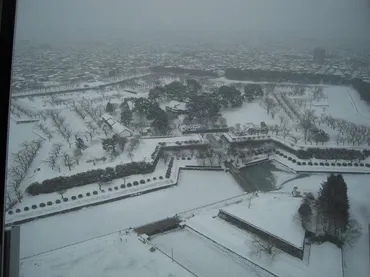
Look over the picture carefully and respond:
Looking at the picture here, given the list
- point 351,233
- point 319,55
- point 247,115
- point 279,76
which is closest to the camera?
point 351,233

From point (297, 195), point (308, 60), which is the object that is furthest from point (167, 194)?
point (308, 60)

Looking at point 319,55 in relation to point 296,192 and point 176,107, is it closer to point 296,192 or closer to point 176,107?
point 176,107

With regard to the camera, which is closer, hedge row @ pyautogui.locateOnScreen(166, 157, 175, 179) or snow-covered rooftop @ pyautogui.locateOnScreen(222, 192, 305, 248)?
snow-covered rooftop @ pyautogui.locateOnScreen(222, 192, 305, 248)

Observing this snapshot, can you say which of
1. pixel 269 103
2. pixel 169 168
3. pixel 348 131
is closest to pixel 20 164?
pixel 169 168

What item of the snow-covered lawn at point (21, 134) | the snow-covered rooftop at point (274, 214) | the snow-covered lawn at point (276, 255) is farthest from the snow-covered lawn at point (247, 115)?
the snow-covered lawn at point (21, 134)

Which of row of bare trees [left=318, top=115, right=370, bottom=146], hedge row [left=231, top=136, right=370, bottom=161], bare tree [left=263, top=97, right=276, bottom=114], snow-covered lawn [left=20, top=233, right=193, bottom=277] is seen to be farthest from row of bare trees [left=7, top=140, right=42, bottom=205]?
row of bare trees [left=318, top=115, right=370, bottom=146]

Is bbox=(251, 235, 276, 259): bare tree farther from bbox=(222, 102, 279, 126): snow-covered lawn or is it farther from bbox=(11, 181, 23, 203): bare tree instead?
bbox=(222, 102, 279, 126): snow-covered lawn
